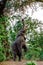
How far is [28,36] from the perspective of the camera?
6.80m

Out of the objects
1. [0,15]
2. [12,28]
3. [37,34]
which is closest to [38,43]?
[37,34]

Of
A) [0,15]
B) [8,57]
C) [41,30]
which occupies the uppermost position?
[0,15]

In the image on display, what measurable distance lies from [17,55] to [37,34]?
1530mm

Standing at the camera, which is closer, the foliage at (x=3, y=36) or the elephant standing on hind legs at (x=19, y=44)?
the elephant standing on hind legs at (x=19, y=44)

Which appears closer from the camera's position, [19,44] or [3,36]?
[19,44]

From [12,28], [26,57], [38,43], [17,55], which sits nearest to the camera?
[17,55]

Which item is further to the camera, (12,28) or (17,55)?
(12,28)

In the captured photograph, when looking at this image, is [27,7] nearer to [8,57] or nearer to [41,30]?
[41,30]

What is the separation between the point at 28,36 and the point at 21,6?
2.51 feet

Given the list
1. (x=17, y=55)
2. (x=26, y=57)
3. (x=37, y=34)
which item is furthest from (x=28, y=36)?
(x=17, y=55)

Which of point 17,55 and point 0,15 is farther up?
point 0,15

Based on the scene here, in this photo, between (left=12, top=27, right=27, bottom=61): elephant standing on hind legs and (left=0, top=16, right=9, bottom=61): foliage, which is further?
(left=0, top=16, right=9, bottom=61): foliage

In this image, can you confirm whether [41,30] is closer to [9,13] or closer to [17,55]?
[9,13]

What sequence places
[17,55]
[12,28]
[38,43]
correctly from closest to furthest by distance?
[17,55] → [12,28] → [38,43]
